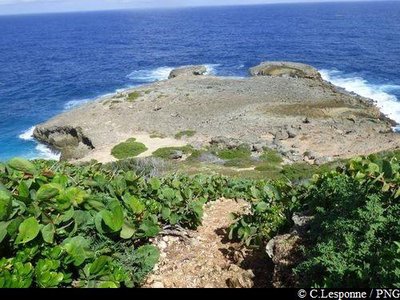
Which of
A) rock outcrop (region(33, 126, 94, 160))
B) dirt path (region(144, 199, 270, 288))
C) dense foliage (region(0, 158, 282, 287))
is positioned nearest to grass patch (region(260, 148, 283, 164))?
rock outcrop (region(33, 126, 94, 160))

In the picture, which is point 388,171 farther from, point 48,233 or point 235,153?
point 235,153

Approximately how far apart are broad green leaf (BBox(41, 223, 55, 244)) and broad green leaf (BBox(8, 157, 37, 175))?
1236mm

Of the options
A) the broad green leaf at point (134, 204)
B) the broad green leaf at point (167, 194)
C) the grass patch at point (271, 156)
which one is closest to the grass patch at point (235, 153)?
the grass patch at point (271, 156)

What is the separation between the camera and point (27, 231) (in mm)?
4871

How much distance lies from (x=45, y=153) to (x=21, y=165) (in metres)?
45.8

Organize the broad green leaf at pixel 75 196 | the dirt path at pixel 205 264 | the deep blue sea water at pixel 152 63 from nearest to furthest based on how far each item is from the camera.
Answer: the broad green leaf at pixel 75 196 < the dirt path at pixel 205 264 < the deep blue sea water at pixel 152 63

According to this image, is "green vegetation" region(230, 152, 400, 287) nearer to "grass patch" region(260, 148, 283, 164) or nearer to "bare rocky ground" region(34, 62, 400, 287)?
"grass patch" region(260, 148, 283, 164)

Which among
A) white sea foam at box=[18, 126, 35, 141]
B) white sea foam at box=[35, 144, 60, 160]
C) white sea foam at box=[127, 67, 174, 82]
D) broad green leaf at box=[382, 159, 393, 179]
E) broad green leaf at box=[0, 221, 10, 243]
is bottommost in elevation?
white sea foam at box=[127, 67, 174, 82]

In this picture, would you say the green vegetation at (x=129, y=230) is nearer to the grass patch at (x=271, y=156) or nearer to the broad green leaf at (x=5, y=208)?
the broad green leaf at (x=5, y=208)

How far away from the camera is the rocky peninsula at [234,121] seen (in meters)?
42.8

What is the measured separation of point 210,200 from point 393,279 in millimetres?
7415

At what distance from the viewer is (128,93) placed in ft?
211

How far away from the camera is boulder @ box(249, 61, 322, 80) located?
75188 millimetres

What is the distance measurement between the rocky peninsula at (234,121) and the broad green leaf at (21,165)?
110 ft
